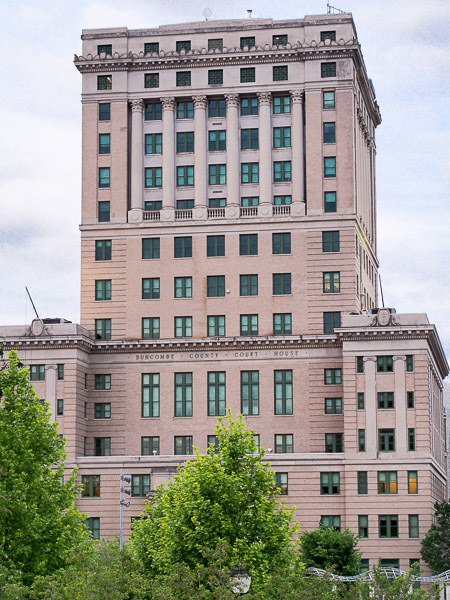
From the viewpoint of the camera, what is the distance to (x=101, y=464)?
123 meters

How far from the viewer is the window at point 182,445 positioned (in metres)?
124

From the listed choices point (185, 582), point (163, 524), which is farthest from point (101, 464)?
point (185, 582)

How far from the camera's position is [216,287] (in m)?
127

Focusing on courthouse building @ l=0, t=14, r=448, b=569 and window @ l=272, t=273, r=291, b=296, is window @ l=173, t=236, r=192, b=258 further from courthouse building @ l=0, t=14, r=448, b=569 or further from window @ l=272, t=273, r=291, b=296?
window @ l=272, t=273, r=291, b=296

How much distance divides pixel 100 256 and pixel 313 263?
2081 centimetres

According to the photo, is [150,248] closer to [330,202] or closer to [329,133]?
[330,202]

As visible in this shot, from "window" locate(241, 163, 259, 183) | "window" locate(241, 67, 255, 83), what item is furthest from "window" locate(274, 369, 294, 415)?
"window" locate(241, 67, 255, 83)

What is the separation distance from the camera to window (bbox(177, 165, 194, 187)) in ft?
427

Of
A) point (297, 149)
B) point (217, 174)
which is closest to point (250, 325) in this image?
point (217, 174)

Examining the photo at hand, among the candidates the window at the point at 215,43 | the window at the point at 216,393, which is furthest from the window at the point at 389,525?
the window at the point at 215,43

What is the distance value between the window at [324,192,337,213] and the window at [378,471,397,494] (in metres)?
25.9

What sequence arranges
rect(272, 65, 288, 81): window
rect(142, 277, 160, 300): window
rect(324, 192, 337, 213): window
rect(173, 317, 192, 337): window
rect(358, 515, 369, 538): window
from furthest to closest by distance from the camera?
1. rect(272, 65, 288, 81): window
2. rect(142, 277, 160, 300): window
3. rect(324, 192, 337, 213): window
4. rect(173, 317, 192, 337): window
5. rect(358, 515, 369, 538): window

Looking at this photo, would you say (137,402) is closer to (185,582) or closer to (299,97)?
(299,97)

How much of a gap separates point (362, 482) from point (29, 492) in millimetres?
57353
